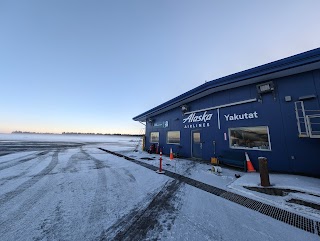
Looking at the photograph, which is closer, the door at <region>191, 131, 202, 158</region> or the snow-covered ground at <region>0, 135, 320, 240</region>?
the snow-covered ground at <region>0, 135, 320, 240</region>

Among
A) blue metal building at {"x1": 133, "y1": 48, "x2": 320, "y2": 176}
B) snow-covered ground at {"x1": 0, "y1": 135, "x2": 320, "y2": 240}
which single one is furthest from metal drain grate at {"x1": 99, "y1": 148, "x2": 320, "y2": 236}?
blue metal building at {"x1": 133, "y1": 48, "x2": 320, "y2": 176}

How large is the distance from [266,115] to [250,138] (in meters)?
1.55

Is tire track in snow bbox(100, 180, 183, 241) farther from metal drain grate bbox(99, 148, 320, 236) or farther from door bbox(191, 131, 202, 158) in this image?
door bbox(191, 131, 202, 158)

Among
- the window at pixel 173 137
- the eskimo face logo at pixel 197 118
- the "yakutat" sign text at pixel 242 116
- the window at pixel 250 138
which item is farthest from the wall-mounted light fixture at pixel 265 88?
the window at pixel 173 137

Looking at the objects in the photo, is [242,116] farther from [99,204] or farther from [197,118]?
[99,204]

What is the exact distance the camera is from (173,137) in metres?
14.3

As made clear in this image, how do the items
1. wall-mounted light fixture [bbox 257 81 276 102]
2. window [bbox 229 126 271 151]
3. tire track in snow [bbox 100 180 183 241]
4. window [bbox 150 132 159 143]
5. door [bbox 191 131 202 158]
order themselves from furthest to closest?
window [bbox 150 132 159 143]
door [bbox 191 131 202 158]
window [bbox 229 126 271 151]
wall-mounted light fixture [bbox 257 81 276 102]
tire track in snow [bbox 100 180 183 241]

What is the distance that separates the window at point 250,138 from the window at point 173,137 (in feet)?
17.6

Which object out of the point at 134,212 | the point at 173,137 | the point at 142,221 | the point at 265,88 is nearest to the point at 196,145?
the point at 173,137

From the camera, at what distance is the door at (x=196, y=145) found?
1137cm

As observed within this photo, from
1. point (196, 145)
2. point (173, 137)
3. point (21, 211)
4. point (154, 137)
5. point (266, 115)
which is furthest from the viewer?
point (154, 137)

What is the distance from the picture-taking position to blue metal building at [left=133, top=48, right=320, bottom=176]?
253 inches

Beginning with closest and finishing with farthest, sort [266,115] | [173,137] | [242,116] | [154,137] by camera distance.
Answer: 1. [266,115]
2. [242,116]
3. [173,137]
4. [154,137]

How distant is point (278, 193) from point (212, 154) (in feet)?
18.5
